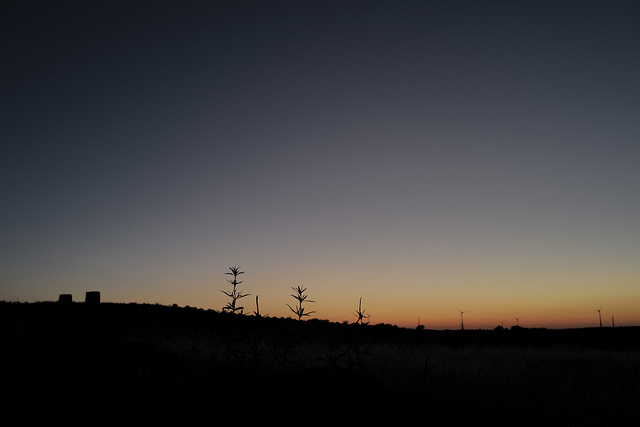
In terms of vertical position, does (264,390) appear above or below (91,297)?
below

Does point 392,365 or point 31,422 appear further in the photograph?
point 392,365

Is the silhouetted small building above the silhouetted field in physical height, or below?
above

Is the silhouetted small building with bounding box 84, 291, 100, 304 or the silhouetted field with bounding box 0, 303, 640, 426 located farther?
the silhouetted small building with bounding box 84, 291, 100, 304

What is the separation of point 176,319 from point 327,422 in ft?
76.3

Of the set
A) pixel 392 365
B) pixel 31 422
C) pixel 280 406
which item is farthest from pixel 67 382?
pixel 392 365

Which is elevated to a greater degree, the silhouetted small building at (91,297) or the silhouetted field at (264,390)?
the silhouetted small building at (91,297)

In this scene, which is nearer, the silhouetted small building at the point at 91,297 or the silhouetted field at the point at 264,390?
the silhouetted field at the point at 264,390

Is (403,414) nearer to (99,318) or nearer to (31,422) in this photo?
(31,422)

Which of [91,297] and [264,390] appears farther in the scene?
[91,297]

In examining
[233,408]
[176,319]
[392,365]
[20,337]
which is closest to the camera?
[233,408]

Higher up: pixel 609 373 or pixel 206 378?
pixel 206 378

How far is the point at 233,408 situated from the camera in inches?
258

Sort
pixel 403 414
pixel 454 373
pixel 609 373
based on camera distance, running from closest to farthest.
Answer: pixel 403 414, pixel 454 373, pixel 609 373

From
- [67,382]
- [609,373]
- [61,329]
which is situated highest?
[61,329]
